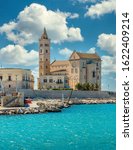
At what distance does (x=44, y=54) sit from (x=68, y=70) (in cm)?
702

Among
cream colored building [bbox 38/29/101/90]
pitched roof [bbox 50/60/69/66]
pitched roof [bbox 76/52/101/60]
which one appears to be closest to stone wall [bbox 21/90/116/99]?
cream colored building [bbox 38/29/101/90]

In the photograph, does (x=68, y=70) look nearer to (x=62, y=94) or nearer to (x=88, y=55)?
(x=88, y=55)

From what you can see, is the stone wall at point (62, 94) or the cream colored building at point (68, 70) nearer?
the stone wall at point (62, 94)

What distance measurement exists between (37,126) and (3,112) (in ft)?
33.9

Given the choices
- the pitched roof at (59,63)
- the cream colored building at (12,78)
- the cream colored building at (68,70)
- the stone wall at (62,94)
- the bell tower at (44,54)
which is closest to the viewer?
the stone wall at (62,94)

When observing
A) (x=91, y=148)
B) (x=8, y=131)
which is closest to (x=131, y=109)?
(x=91, y=148)

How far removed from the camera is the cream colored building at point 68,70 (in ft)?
259

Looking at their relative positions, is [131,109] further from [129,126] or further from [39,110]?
[39,110]

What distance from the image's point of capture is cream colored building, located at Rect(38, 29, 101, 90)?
79062 millimetres

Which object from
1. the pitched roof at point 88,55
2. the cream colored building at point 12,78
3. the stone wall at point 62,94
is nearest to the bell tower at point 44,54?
the pitched roof at point 88,55

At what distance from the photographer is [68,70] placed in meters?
82.4

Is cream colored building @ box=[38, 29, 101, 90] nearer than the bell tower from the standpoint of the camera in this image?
Yes

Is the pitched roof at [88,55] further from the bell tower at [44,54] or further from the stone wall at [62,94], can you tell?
the stone wall at [62,94]

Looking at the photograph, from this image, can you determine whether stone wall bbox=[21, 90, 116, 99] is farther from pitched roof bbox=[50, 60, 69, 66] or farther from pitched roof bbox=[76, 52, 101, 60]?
pitched roof bbox=[50, 60, 69, 66]
